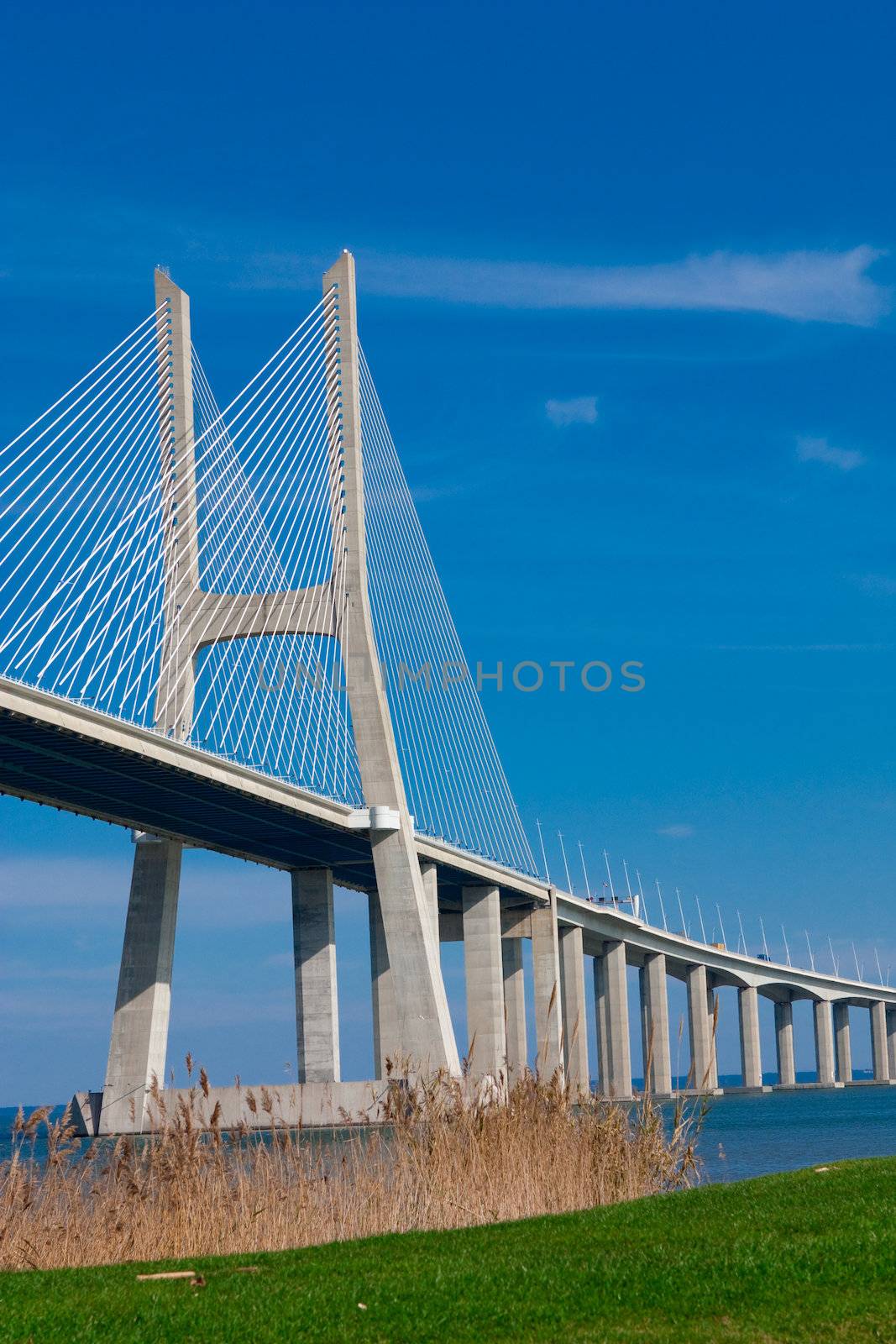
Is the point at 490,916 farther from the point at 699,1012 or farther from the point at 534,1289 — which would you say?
the point at 534,1289

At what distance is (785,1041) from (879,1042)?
333 inches

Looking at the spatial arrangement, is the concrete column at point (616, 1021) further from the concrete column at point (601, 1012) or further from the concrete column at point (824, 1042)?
the concrete column at point (824, 1042)

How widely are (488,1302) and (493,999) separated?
52.3 meters

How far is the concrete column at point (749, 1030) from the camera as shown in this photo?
102 metres

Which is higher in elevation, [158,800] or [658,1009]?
[158,800]

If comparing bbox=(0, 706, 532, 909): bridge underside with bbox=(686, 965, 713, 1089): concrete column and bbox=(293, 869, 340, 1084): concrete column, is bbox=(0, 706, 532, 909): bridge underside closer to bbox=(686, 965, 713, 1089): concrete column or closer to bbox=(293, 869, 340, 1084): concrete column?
bbox=(293, 869, 340, 1084): concrete column

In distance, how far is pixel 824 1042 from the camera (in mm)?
110938

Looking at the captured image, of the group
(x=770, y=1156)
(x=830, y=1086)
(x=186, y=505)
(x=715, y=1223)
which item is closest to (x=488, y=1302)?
(x=715, y=1223)

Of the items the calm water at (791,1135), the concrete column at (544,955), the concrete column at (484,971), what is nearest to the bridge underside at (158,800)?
the concrete column at (484,971)

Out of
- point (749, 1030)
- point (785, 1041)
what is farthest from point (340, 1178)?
point (785, 1041)

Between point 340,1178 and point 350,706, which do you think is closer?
point 340,1178

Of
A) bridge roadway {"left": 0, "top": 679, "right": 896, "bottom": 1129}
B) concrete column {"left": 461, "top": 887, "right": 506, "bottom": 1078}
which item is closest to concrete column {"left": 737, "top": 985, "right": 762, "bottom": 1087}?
bridge roadway {"left": 0, "top": 679, "right": 896, "bottom": 1129}

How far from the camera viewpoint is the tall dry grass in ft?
42.8

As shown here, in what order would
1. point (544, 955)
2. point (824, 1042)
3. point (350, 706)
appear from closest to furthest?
1. point (350, 706)
2. point (544, 955)
3. point (824, 1042)
